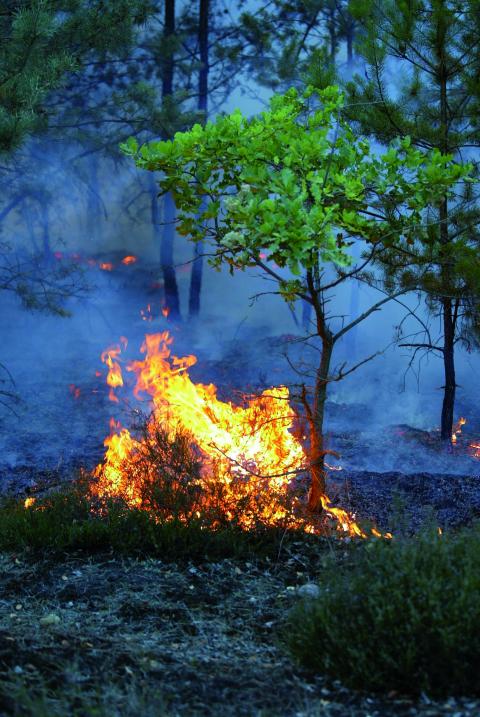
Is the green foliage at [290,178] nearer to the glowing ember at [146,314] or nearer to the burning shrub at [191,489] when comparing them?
the burning shrub at [191,489]

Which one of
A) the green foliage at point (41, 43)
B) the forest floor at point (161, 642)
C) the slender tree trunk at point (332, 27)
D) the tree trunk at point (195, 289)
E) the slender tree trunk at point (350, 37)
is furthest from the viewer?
the tree trunk at point (195, 289)

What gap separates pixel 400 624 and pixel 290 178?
93.8 inches

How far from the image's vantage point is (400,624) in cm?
317

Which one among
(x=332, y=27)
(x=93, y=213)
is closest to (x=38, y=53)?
(x=332, y=27)

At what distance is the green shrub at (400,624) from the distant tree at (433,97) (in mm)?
5101

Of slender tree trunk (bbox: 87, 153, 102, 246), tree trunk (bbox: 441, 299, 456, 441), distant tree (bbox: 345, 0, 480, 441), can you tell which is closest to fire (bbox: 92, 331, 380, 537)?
distant tree (bbox: 345, 0, 480, 441)

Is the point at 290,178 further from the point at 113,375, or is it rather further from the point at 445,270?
the point at 113,375

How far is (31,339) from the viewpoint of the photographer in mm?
15383

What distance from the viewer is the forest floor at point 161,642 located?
2957mm

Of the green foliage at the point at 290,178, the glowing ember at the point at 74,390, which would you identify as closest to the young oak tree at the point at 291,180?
the green foliage at the point at 290,178

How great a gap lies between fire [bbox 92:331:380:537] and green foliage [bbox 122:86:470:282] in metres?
1.30

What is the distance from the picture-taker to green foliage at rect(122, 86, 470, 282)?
437cm

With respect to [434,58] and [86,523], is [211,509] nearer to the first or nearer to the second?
[86,523]

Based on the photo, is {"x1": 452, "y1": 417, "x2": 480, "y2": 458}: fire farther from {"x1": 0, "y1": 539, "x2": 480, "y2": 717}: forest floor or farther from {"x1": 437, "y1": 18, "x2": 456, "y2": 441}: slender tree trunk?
{"x1": 0, "y1": 539, "x2": 480, "y2": 717}: forest floor
